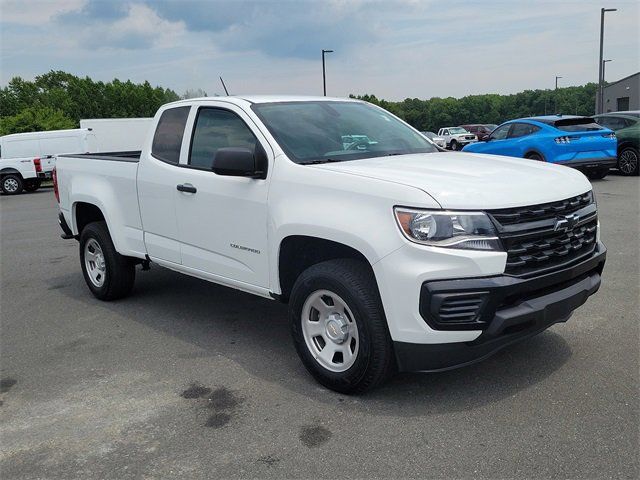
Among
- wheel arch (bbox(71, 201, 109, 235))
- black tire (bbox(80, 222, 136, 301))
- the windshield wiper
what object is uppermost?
the windshield wiper

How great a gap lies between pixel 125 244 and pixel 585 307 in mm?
4154

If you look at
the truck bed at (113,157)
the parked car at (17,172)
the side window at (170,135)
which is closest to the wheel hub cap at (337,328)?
the side window at (170,135)

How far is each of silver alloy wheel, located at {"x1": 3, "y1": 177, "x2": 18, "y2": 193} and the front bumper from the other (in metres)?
22.5

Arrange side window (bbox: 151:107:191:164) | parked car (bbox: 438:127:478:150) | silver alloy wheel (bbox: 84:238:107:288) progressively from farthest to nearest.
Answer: parked car (bbox: 438:127:478:150) < silver alloy wheel (bbox: 84:238:107:288) < side window (bbox: 151:107:191:164)

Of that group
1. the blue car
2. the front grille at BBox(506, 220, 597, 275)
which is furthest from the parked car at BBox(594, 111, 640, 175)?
the front grille at BBox(506, 220, 597, 275)

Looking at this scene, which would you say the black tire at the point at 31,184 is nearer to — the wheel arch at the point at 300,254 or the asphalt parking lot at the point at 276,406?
the asphalt parking lot at the point at 276,406

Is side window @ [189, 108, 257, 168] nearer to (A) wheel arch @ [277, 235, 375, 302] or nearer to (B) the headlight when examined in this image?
(A) wheel arch @ [277, 235, 375, 302]

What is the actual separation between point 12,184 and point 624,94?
54.3 meters

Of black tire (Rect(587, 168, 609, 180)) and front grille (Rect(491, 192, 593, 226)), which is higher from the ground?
front grille (Rect(491, 192, 593, 226))

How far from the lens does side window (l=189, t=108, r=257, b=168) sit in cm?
464

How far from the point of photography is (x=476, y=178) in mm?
3637

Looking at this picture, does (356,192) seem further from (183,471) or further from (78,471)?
(78,471)

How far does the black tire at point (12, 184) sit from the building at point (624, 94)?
162ft

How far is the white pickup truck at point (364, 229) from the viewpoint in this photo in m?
3.31
